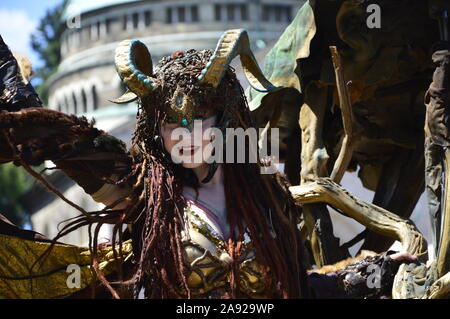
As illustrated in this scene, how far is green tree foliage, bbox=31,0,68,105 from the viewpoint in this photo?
4928 cm

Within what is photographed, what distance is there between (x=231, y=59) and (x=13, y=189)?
35.1 meters

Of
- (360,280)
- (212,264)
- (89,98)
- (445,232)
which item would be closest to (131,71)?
(212,264)

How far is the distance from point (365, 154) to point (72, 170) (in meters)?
4.20

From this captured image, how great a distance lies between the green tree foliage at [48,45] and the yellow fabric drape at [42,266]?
Answer: 4171 cm

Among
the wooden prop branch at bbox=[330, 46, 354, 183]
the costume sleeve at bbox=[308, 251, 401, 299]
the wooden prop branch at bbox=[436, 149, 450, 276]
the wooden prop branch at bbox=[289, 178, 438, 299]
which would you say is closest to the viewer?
the costume sleeve at bbox=[308, 251, 401, 299]

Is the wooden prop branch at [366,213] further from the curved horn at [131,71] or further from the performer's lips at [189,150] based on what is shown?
the curved horn at [131,71]

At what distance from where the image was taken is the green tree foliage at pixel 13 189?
38938mm

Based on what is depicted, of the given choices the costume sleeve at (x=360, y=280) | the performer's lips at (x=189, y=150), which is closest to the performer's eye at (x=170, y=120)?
the performer's lips at (x=189, y=150)

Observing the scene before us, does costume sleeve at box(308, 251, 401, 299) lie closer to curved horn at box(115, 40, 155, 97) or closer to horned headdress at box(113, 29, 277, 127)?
horned headdress at box(113, 29, 277, 127)

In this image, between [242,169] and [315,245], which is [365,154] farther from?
[242,169]

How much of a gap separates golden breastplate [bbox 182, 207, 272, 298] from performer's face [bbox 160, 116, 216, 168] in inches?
8.6

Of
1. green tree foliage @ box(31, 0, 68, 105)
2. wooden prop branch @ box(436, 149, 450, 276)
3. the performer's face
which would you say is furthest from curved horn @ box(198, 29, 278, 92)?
green tree foliage @ box(31, 0, 68, 105)

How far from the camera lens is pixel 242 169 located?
669cm
